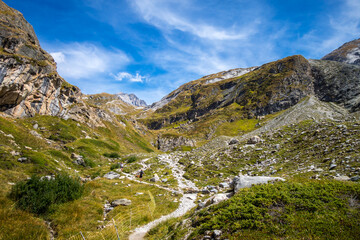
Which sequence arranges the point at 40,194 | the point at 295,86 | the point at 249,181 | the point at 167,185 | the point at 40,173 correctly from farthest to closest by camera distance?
the point at 295,86 < the point at 167,185 < the point at 40,173 < the point at 40,194 < the point at 249,181

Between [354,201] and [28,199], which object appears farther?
[28,199]

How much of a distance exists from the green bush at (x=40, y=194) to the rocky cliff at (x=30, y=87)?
138 ft

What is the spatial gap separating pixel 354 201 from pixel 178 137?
336 ft

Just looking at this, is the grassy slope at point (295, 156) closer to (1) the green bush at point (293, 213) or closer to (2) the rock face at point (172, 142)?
(1) the green bush at point (293, 213)

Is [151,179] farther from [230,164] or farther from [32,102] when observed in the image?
[32,102]

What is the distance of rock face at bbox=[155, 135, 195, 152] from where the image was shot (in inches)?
4071

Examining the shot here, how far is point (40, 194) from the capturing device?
12805 millimetres

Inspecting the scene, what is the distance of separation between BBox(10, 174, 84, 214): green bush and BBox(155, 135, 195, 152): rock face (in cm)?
8689

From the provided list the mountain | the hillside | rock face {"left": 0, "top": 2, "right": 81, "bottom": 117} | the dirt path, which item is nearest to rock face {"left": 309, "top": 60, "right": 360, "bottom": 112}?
the mountain

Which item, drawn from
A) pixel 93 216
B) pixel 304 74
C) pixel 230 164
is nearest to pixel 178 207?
pixel 93 216

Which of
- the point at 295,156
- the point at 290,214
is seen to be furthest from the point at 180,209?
the point at 295,156

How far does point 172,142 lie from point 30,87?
7701cm

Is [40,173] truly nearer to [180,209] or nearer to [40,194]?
[40,194]

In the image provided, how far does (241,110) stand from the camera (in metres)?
137
